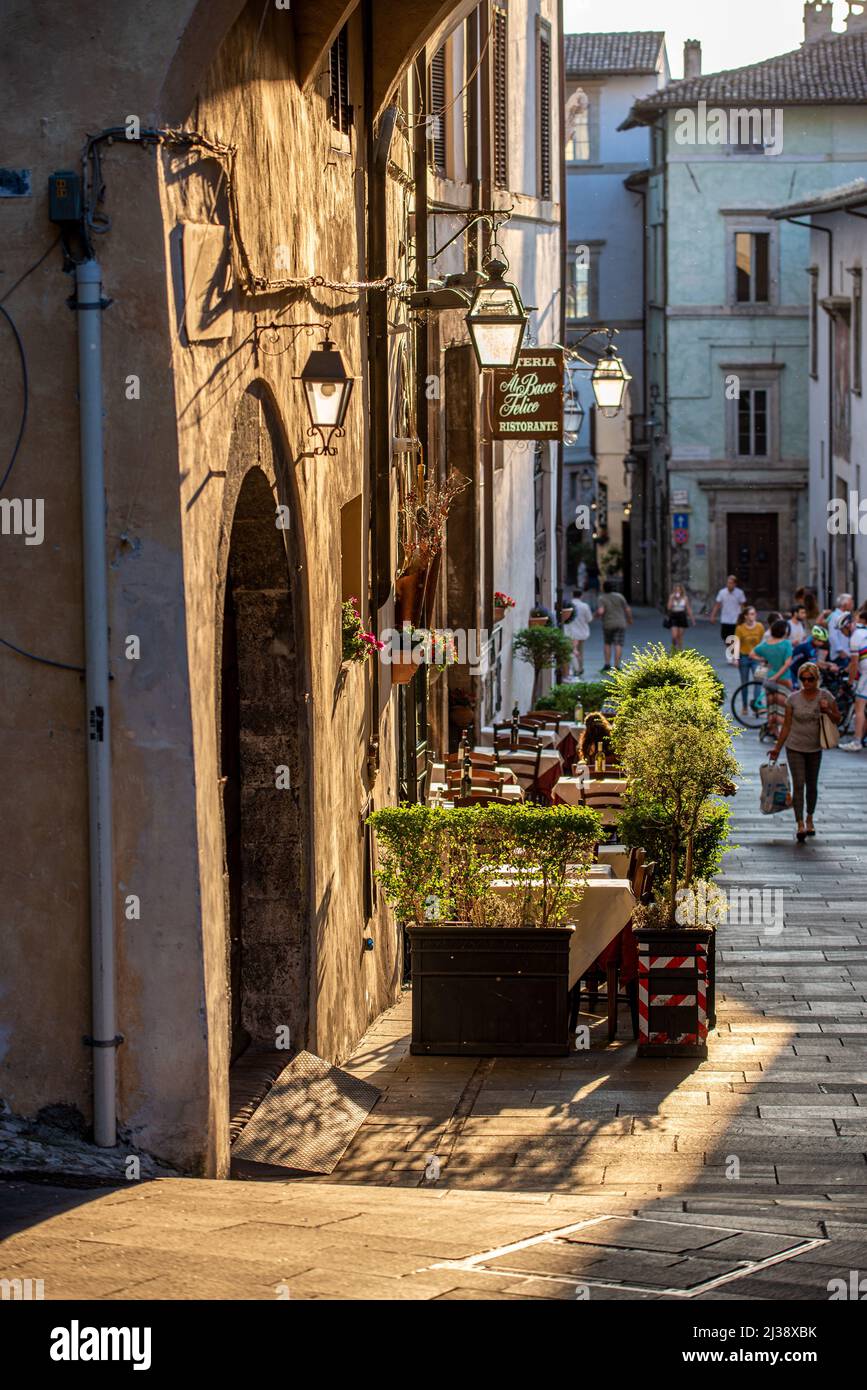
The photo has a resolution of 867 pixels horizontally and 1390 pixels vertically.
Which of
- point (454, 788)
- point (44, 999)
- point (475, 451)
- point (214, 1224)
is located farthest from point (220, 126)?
point (475, 451)

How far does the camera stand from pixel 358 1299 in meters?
5.25

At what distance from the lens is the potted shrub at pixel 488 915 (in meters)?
10.2

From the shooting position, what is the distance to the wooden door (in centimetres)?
4803

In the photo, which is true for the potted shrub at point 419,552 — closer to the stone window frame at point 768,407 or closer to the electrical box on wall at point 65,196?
the electrical box on wall at point 65,196

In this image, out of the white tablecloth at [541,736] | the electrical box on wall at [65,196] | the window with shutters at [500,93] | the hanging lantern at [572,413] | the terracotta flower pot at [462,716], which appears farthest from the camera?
the hanging lantern at [572,413]

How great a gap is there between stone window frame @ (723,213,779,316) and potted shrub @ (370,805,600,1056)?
39275 mm

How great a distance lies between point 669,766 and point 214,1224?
519 cm

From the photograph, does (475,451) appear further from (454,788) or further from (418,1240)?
(418,1240)

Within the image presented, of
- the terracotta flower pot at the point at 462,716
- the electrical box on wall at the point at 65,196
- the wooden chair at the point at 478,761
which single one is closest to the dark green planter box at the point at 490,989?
the electrical box on wall at the point at 65,196

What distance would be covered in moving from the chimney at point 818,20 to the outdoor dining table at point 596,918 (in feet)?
146

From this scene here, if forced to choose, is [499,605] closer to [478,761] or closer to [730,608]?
[478,761]

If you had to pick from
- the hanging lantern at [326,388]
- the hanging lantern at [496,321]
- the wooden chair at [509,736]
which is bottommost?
the wooden chair at [509,736]

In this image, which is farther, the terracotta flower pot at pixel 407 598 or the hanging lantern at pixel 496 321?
the terracotta flower pot at pixel 407 598

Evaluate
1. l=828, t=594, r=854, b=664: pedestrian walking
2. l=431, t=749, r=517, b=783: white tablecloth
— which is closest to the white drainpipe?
l=431, t=749, r=517, b=783: white tablecloth
